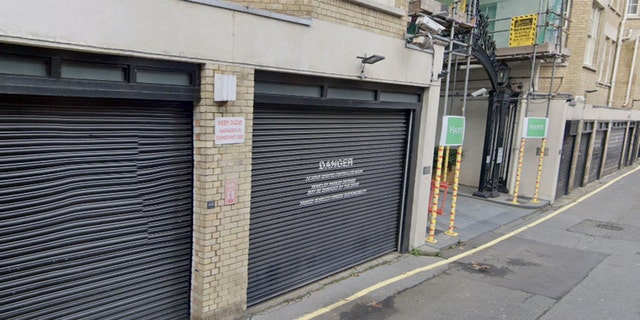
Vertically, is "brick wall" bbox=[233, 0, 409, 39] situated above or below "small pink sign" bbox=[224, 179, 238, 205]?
above

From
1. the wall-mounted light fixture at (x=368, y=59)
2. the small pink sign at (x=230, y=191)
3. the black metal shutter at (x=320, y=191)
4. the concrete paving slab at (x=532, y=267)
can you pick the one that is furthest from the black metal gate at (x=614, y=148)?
the small pink sign at (x=230, y=191)

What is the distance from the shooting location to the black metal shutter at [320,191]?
18.6ft

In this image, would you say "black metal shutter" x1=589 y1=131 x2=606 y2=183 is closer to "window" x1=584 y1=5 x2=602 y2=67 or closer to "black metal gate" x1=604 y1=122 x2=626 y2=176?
"black metal gate" x1=604 y1=122 x2=626 y2=176

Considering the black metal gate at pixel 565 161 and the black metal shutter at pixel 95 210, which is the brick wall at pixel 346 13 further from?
the black metal gate at pixel 565 161

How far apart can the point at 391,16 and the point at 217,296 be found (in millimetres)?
5203

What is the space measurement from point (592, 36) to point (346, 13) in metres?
14.6

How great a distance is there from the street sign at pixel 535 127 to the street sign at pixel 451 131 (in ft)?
16.9

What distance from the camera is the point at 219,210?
4.89 meters

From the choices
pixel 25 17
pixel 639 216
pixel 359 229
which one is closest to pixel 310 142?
pixel 359 229

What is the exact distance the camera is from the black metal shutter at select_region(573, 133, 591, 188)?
1683cm

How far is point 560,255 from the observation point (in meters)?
8.76

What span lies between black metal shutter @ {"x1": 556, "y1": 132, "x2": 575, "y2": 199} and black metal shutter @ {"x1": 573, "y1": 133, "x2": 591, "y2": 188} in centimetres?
108

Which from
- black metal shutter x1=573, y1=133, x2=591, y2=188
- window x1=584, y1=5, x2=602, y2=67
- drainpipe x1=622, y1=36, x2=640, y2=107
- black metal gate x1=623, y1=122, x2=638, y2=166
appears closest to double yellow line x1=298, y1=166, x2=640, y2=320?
black metal shutter x1=573, y1=133, x2=591, y2=188

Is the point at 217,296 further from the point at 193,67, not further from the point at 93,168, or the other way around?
the point at 193,67
